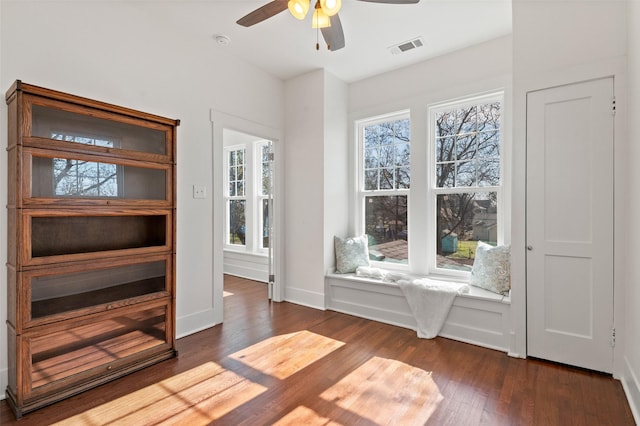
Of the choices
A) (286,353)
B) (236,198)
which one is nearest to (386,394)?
(286,353)

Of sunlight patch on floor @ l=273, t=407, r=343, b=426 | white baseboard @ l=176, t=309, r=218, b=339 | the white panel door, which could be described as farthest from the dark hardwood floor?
the white panel door

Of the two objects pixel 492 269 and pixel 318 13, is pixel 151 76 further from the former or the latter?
pixel 492 269

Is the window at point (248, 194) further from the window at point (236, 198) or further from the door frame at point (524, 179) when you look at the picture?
the door frame at point (524, 179)

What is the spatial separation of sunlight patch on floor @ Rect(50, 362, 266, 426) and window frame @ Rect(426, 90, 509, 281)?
2437mm

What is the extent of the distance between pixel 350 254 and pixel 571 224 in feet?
7.31

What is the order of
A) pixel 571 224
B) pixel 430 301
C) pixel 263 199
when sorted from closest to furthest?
1. pixel 571 224
2. pixel 430 301
3. pixel 263 199

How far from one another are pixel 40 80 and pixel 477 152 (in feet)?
12.9

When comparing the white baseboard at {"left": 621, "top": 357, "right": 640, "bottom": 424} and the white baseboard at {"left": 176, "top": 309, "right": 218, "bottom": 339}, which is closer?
the white baseboard at {"left": 621, "top": 357, "right": 640, "bottom": 424}

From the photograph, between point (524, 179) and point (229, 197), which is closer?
point (524, 179)

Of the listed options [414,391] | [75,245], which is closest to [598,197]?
[414,391]

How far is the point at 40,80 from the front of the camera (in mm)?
2240

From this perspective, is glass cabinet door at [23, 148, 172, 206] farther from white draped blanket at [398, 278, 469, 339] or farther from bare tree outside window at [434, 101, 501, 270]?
bare tree outside window at [434, 101, 501, 270]

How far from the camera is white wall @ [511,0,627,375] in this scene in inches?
88.6

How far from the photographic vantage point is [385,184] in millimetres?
4141
